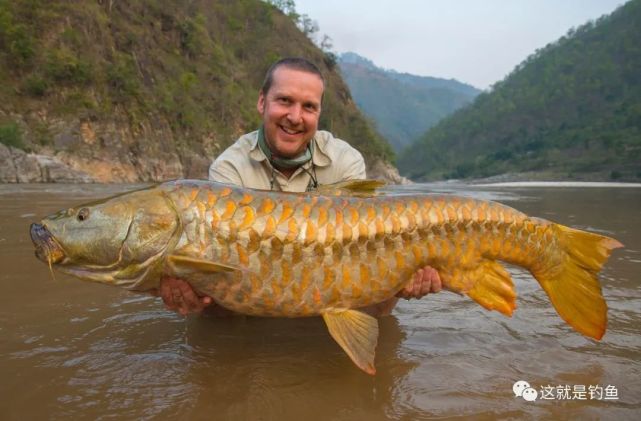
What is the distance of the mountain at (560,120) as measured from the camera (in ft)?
213

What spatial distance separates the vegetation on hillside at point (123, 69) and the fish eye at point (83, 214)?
23813 mm

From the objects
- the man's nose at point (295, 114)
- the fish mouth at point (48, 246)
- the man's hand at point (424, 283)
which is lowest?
the man's hand at point (424, 283)

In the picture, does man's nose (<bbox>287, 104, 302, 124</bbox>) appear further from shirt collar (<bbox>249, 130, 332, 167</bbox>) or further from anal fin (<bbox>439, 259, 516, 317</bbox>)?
anal fin (<bbox>439, 259, 516, 317</bbox>)

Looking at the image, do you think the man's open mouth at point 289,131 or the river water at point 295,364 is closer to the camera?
the river water at point 295,364

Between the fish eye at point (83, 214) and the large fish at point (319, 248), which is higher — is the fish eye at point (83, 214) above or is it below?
above

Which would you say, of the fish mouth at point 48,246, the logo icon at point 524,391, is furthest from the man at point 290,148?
the fish mouth at point 48,246

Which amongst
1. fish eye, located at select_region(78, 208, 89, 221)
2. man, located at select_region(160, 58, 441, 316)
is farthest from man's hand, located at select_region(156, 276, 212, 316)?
man, located at select_region(160, 58, 441, 316)

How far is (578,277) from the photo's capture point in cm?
287

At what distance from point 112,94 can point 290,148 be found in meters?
29.6

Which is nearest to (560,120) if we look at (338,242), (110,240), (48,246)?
(338,242)

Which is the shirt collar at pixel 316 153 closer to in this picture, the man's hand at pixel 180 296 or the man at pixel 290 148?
the man at pixel 290 148

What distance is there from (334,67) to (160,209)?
6553 cm

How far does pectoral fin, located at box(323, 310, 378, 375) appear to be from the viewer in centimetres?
240

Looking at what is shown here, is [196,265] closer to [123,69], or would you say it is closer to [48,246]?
[48,246]
